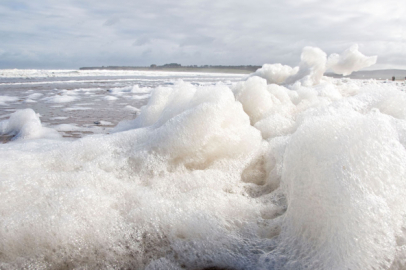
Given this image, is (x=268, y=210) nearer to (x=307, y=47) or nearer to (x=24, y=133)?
(x=24, y=133)

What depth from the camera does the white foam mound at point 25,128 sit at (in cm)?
305

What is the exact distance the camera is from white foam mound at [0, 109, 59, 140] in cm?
305

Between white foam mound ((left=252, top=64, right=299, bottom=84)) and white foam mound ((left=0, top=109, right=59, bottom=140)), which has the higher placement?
white foam mound ((left=252, top=64, right=299, bottom=84))

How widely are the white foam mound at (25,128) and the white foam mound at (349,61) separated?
4568 millimetres

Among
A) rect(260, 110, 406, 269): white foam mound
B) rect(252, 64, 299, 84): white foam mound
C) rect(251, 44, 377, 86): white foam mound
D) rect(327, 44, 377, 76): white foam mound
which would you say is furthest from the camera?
rect(252, 64, 299, 84): white foam mound

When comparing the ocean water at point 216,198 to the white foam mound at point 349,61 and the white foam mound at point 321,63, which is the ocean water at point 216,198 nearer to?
the white foam mound at point 321,63

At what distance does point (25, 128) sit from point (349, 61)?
16.3 feet

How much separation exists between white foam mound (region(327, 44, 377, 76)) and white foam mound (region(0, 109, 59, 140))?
4568 millimetres

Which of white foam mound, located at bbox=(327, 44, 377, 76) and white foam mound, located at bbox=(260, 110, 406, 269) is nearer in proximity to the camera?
white foam mound, located at bbox=(260, 110, 406, 269)

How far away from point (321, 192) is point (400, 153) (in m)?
0.36

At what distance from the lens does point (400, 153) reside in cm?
120

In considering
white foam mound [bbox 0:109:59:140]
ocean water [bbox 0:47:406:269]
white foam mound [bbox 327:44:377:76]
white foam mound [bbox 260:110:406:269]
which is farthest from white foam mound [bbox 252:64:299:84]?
white foam mound [bbox 260:110:406:269]

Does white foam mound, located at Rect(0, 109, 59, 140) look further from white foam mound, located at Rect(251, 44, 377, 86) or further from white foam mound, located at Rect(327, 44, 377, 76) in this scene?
white foam mound, located at Rect(327, 44, 377, 76)

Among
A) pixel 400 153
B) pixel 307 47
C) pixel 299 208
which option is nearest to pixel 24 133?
pixel 299 208
